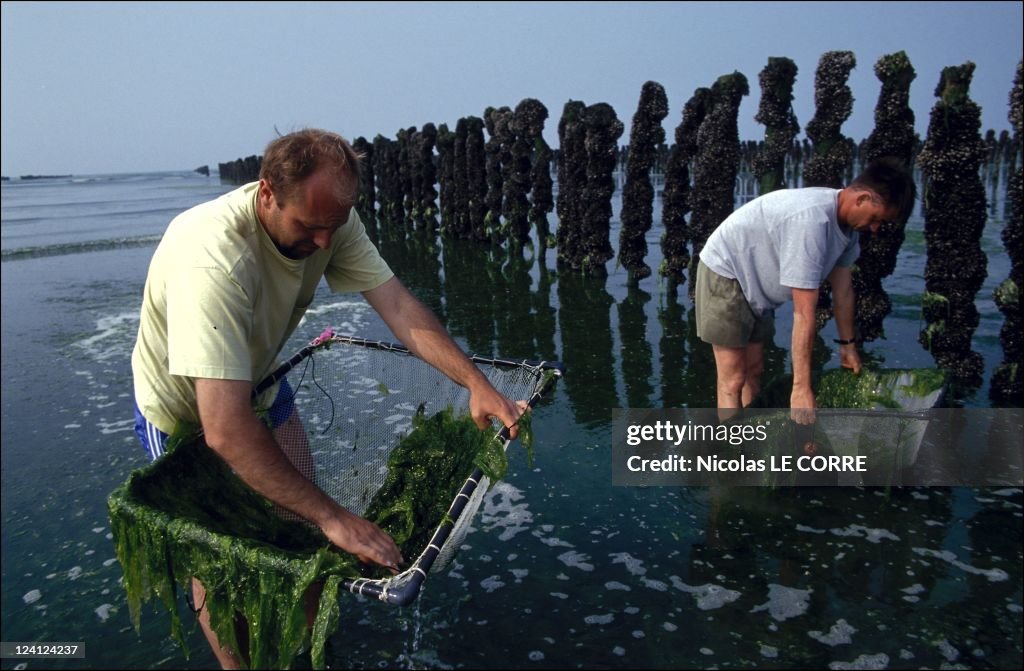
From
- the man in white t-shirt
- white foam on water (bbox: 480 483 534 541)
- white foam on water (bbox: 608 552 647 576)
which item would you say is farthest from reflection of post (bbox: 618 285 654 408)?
white foam on water (bbox: 608 552 647 576)

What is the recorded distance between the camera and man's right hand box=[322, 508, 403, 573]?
9.45ft

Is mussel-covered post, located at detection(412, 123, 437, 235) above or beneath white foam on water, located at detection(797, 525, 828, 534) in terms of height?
above

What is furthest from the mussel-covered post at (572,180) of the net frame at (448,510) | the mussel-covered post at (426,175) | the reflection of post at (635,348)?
the net frame at (448,510)

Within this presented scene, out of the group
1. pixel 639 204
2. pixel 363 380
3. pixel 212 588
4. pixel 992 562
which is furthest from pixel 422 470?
pixel 639 204

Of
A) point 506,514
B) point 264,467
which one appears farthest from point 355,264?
point 506,514

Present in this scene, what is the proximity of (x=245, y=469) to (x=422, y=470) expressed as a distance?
1.83 metres

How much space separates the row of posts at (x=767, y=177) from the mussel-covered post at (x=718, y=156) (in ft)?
0.06

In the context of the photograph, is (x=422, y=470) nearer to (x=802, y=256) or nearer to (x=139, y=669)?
(x=139, y=669)

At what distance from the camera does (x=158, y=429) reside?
11.3 ft

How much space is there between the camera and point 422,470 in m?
4.48

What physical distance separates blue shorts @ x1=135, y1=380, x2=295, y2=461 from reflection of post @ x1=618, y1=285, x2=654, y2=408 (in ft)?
13.1

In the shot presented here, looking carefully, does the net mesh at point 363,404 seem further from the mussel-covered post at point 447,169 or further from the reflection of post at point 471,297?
the mussel-covered post at point 447,169

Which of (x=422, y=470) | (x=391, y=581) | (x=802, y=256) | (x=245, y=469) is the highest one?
(x=802, y=256)

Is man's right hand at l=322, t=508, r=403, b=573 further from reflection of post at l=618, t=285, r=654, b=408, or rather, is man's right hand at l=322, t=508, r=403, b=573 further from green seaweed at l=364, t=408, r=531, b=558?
reflection of post at l=618, t=285, r=654, b=408
